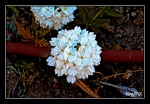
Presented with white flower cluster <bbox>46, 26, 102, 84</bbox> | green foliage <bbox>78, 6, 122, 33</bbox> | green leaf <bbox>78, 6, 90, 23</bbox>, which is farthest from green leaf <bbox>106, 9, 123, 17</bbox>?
white flower cluster <bbox>46, 26, 102, 84</bbox>

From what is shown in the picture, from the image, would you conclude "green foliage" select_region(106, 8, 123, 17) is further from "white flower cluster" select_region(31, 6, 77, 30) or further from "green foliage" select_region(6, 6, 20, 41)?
"green foliage" select_region(6, 6, 20, 41)

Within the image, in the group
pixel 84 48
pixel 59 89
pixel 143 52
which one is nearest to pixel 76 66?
pixel 84 48

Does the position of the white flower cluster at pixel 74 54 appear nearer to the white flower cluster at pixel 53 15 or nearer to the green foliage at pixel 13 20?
the white flower cluster at pixel 53 15

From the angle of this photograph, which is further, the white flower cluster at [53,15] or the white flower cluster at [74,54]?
the white flower cluster at [53,15]

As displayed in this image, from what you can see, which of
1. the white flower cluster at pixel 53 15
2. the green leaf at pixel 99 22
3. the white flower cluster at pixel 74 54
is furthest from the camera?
the green leaf at pixel 99 22

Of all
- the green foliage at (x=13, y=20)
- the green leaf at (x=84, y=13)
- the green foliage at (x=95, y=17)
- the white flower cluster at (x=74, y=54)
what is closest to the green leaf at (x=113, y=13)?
the green foliage at (x=95, y=17)

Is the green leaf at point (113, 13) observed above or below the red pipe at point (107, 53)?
above

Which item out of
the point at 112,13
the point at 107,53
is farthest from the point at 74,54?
the point at 112,13
